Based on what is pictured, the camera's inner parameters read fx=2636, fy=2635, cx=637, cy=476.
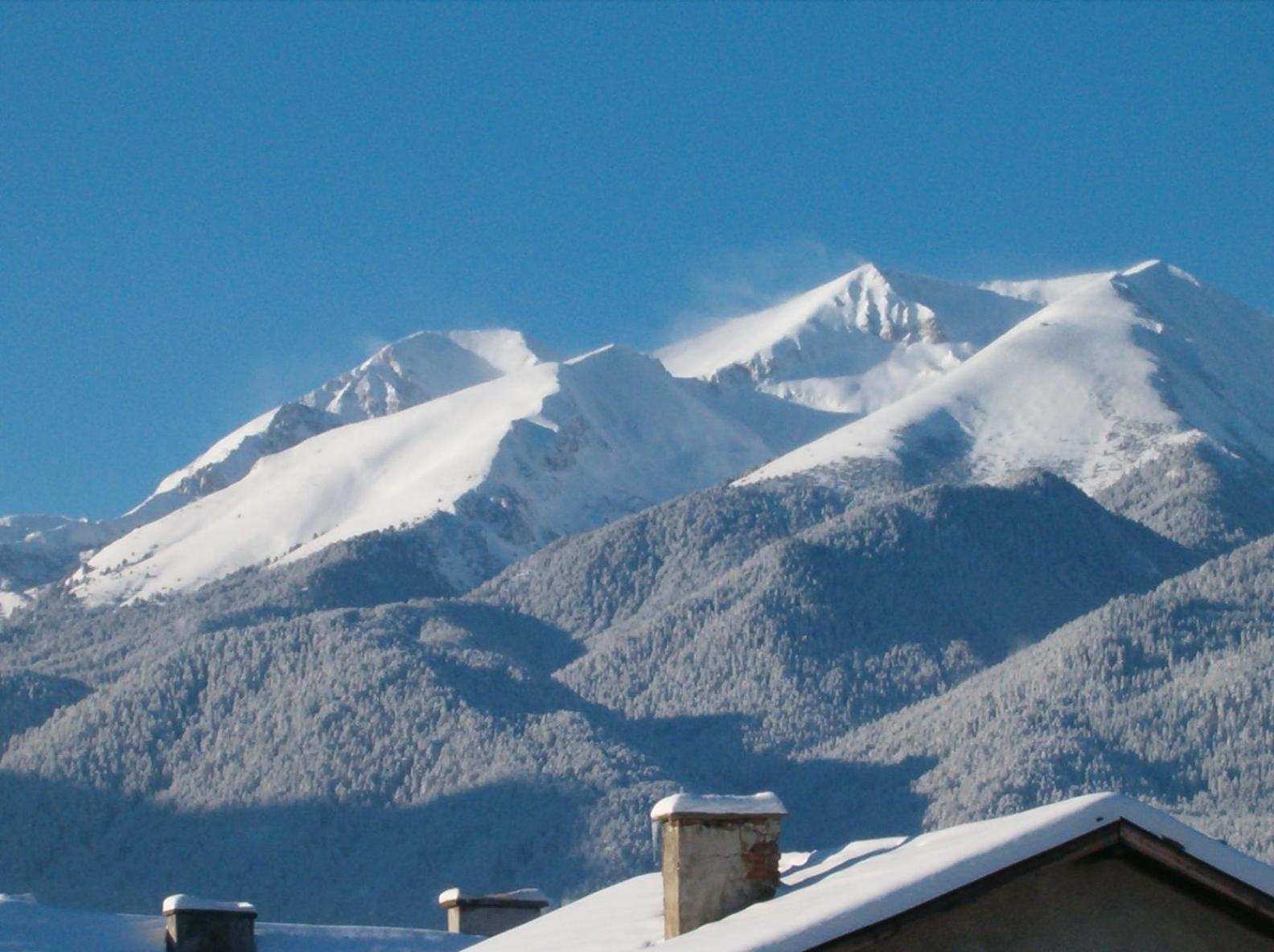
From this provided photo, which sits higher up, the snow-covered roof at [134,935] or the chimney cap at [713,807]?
the chimney cap at [713,807]

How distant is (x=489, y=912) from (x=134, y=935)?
19.4 feet

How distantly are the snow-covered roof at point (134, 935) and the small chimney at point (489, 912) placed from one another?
0.46 meters

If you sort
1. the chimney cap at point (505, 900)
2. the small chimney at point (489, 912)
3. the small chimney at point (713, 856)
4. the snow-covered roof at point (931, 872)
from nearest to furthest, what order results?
the snow-covered roof at point (931, 872) → the small chimney at point (713, 856) → the chimney cap at point (505, 900) → the small chimney at point (489, 912)

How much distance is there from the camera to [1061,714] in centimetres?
19850

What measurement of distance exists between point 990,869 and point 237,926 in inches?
873

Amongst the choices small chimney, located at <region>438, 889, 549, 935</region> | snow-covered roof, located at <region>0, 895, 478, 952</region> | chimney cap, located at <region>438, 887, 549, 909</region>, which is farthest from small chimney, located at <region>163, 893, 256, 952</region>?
small chimney, located at <region>438, 889, 549, 935</region>

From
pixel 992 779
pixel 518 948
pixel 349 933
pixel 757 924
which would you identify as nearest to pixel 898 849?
pixel 757 924

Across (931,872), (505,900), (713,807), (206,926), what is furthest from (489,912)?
(931,872)

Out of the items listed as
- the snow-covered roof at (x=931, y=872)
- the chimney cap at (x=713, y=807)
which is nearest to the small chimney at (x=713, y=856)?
the chimney cap at (x=713, y=807)

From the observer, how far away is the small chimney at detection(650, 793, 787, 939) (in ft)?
65.1

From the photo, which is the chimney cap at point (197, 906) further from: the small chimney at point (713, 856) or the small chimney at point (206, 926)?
the small chimney at point (713, 856)

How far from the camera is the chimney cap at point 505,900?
40.2 meters

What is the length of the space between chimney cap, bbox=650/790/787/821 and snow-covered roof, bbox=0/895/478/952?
19.1 metres

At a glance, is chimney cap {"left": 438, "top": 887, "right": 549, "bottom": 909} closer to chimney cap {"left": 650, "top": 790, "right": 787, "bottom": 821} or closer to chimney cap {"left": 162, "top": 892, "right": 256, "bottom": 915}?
chimney cap {"left": 162, "top": 892, "right": 256, "bottom": 915}
